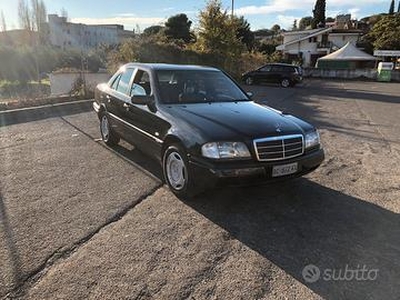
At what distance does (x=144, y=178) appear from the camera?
17.1 feet

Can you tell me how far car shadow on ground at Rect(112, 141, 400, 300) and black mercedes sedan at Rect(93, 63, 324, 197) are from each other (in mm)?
361

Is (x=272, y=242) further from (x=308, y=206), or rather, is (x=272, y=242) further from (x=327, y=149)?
(x=327, y=149)

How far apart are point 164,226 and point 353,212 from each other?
2204 mm

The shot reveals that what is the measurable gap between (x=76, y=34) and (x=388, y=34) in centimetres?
6190

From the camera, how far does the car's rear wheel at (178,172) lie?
14.0 ft

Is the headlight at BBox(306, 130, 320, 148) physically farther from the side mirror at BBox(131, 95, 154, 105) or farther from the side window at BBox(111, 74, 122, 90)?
the side window at BBox(111, 74, 122, 90)

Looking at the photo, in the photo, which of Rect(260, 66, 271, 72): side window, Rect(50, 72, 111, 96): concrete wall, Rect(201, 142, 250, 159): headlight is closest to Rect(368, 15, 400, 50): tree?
Rect(260, 66, 271, 72): side window

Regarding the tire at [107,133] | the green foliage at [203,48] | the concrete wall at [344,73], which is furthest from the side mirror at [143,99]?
the concrete wall at [344,73]

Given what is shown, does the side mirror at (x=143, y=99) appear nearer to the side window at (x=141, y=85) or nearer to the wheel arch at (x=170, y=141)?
the side window at (x=141, y=85)

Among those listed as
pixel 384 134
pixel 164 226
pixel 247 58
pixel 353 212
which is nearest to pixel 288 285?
pixel 164 226

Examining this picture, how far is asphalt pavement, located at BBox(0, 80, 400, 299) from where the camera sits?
2.86 metres

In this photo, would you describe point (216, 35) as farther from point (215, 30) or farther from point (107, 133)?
point (107, 133)

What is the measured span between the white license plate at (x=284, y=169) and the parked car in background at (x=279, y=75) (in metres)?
22.2

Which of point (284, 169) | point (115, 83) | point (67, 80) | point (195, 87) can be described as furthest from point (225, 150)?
point (67, 80)
